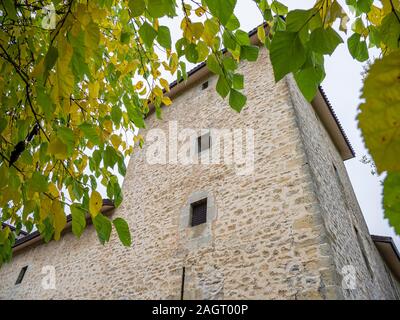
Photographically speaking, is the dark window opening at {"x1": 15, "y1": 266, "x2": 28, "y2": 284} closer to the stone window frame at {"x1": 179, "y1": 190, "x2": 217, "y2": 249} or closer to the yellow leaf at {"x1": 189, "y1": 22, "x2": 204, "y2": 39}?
the stone window frame at {"x1": 179, "y1": 190, "x2": 217, "y2": 249}

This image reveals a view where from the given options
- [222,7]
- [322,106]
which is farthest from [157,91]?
[322,106]

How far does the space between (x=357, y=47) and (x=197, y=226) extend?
4.82m

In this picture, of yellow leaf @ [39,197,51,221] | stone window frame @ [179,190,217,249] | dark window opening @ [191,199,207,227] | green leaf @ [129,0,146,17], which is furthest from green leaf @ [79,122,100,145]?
dark window opening @ [191,199,207,227]

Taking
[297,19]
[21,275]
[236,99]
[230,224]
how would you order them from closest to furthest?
1. [297,19]
2. [236,99]
3. [230,224]
4. [21,275]

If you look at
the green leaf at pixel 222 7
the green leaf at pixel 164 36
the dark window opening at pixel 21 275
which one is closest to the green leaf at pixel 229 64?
the green leaf at pixel 164 36

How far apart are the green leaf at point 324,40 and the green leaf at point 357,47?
18.4 inches

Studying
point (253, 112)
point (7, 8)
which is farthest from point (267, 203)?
point (7, 8)

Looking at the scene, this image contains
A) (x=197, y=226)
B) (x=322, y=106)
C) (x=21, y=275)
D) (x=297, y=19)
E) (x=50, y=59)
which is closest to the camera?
(x=297, y=19)

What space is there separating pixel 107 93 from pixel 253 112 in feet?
14.9

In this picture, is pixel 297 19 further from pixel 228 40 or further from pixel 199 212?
pixel 199 212

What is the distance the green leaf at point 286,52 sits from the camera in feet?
2.70

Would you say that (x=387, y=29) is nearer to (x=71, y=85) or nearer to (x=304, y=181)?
(x=71, y=85)

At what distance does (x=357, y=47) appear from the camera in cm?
126

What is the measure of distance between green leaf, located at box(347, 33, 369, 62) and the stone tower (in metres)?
3.31
